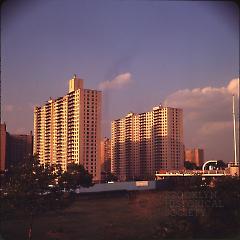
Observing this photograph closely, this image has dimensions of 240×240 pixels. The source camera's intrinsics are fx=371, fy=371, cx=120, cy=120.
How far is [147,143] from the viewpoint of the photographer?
1297cm

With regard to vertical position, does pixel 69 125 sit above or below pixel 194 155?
above

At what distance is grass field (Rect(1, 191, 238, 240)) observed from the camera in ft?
20.5

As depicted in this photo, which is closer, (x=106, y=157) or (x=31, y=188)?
(x=31, y=188)

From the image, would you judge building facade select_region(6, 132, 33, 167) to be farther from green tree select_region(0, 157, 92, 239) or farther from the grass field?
green tree select_region(0, 157, 92, 239)

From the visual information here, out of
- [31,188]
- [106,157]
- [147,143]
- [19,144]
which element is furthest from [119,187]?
[106,157]

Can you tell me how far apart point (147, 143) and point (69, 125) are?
3.90m

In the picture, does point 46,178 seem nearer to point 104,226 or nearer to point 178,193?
point 104,226

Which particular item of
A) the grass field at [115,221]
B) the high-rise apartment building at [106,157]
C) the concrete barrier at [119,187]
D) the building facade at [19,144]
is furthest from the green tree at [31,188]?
the high-rise apartment building at [106,157]

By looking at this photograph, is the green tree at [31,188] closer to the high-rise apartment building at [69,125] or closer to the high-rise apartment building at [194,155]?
the high-rise apartment building at [69,125]

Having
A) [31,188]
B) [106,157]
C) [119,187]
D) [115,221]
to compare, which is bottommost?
[115,221]

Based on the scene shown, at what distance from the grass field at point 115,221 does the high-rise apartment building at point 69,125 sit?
2.22 metres

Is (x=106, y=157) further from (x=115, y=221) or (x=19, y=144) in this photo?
(x=115, y=221)

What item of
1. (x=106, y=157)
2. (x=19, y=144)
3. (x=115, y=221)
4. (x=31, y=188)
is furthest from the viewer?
(x=106, y=157)

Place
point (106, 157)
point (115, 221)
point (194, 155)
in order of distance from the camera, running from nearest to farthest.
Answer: point (115, 221)
point (194, 155)
point (106, 157)
